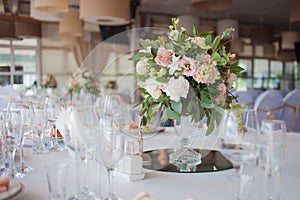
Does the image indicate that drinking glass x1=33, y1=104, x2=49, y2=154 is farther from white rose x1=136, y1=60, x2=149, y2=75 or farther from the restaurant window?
the restaurant window

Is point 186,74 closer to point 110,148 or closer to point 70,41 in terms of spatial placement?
point 110,148

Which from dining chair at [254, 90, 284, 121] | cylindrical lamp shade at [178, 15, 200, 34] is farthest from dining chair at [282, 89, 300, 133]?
cylindrical lamp shade at [178, 15, 200, 34]

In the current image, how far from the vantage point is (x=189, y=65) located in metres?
1.10

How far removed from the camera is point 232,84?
1.23 m

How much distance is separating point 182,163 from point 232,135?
374 mm

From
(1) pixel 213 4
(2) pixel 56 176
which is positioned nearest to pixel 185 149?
(2) pixel 56 176

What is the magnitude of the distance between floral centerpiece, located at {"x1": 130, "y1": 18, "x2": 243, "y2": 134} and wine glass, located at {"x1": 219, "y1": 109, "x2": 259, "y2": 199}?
0.31 metres

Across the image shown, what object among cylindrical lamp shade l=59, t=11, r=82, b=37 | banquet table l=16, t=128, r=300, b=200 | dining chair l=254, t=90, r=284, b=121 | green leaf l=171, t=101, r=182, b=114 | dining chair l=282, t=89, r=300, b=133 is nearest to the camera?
banquet table l=16, t=128, r=300, b=200

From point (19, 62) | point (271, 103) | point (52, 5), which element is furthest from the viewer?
point (19, 62)

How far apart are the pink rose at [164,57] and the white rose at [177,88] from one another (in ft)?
0.20

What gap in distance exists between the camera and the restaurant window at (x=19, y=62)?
516 centimetres

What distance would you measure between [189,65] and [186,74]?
0.10 feet

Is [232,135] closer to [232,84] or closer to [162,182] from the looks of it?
[162,182]

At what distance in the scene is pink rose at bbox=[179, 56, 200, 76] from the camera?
109 cm
